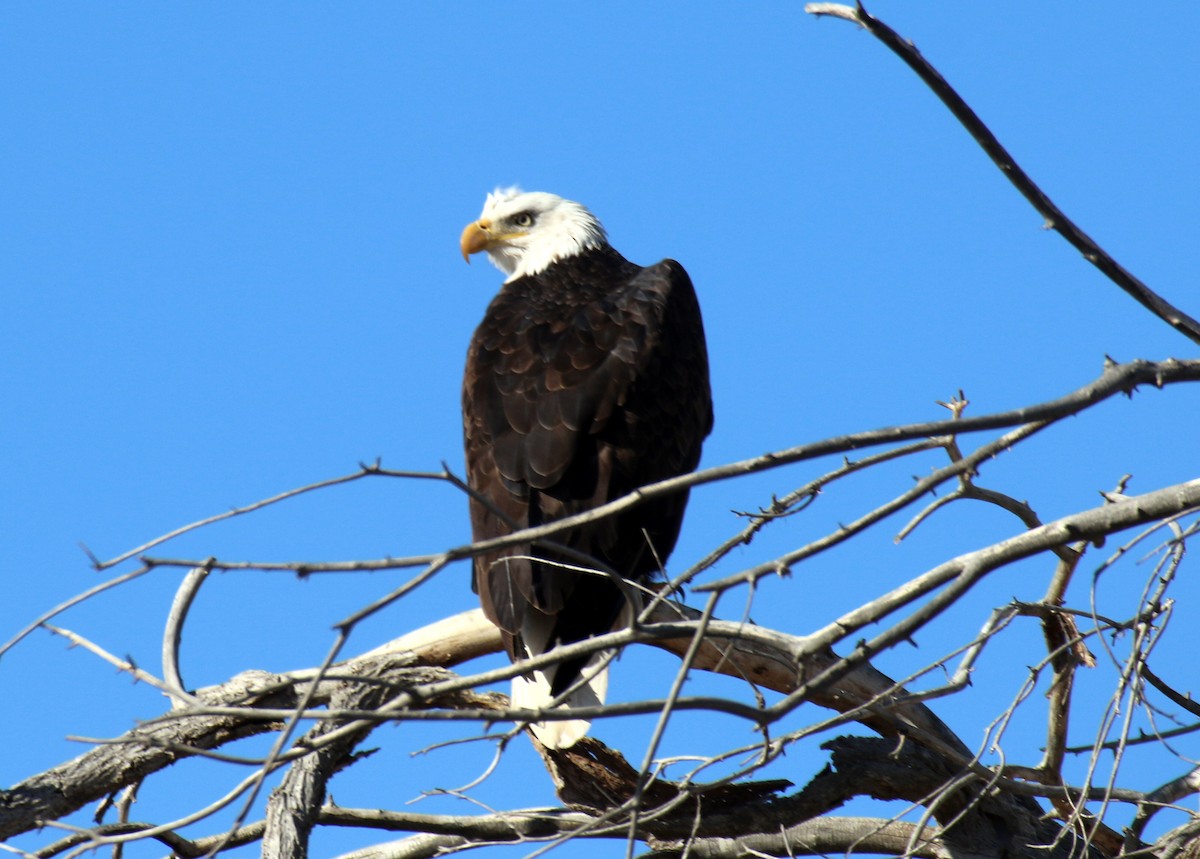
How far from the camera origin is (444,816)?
4438 millimetres

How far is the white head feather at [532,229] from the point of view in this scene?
6.77 metres

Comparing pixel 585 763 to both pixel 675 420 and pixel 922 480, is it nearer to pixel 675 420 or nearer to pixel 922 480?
pixel 675 420

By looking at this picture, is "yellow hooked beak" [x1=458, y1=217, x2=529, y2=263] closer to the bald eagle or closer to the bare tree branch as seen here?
the bald eagle

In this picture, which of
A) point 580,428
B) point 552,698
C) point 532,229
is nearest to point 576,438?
point 580,428

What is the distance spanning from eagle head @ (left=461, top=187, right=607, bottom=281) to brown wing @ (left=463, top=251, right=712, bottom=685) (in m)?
1.00

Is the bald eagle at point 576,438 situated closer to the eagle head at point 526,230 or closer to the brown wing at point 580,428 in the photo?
the brown wing at point 580,428

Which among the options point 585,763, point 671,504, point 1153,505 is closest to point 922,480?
point 1153,505

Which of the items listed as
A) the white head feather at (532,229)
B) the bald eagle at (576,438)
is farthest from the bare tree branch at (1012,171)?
the white head feather at (532,229)

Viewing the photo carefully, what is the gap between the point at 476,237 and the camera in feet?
22.7

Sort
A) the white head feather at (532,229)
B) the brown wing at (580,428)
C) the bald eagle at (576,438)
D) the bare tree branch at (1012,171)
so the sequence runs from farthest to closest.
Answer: the white head feather at (532,229) < the brown wing at (580,428) < the bald eagle at (576,438) < the bare tree branch at (1012,171)

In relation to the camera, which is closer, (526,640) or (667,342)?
(526,640)

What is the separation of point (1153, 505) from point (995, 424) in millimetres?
592

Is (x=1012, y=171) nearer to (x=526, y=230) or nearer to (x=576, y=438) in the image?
(x=576, y=438)

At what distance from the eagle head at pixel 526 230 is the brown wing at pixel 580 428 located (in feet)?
3.30
